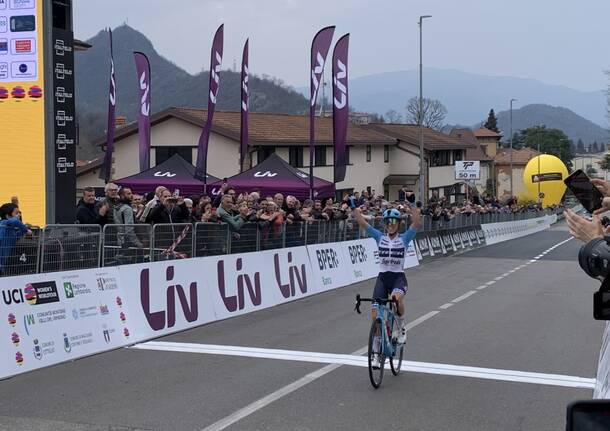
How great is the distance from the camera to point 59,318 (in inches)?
400

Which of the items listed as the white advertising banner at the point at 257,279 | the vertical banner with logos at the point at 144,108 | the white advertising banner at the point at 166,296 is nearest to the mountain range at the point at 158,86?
the vertical banner with logos at the point at 144,108

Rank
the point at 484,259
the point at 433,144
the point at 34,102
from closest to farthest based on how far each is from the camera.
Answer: the point at 34,102 < the point at 484,259 < the point at 433,144

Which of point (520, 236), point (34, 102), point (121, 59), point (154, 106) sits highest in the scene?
point (121, 59)

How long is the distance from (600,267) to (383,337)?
240 inches

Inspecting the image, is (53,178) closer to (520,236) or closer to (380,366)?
(380,366)

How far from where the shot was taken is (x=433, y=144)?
220ft

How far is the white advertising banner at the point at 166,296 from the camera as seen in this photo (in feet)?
38.6

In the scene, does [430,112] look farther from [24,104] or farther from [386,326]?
[386,326]

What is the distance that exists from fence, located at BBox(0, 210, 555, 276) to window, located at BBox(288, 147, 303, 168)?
28.7 m

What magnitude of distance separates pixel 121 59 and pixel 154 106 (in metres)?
24.9

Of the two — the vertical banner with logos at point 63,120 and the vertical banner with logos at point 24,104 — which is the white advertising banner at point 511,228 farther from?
the vertical banner with logos at point 24,104

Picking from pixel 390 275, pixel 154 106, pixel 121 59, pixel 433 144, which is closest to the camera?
pixel 390 275

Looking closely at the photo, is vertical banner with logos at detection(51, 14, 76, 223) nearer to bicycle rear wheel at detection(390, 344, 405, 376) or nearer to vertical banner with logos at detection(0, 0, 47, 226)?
vertical banner with logos at detection(0, 0, 47, 226)

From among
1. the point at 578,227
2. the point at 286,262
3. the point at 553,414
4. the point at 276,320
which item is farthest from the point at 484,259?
the point at 578,227
